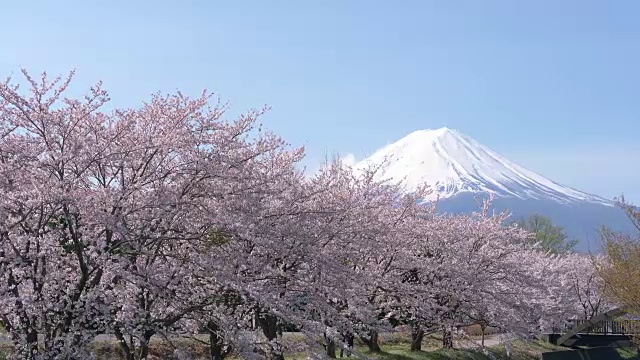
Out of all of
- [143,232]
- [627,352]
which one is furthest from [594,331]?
[143,232]

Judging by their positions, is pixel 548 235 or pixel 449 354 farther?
pixel 548 235

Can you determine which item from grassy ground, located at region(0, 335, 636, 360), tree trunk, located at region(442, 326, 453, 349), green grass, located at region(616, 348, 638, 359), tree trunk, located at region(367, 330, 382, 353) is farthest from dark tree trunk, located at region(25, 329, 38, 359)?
green grass, located at region(616, 348, 638, 359)

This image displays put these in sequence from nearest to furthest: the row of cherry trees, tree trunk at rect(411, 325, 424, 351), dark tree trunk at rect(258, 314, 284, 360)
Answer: the row of cherry trees → dark tree trunk at rect(258, 314, 284, 360) → tree trunk at rect(411, 325, 424, 351)

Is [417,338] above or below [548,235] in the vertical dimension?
below

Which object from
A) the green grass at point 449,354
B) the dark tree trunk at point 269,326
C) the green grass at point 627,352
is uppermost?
the dark tree trunk at point 269,326

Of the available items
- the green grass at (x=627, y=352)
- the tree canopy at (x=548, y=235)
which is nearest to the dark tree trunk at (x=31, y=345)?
the green grass at (x=627, y=352)

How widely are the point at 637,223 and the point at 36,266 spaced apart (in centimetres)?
1580

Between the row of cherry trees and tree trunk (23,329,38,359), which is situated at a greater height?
the row of cherry trees

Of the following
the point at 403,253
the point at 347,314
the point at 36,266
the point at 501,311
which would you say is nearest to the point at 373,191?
the point at 403,253

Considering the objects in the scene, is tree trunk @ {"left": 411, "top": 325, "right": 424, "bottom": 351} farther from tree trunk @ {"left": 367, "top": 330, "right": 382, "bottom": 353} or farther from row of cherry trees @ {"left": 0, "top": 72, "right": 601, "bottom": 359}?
row of cherry trees @ {"left": 0, "top": 72, "right": 601, "bottom": 359}

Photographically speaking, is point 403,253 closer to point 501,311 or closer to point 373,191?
point 373,191

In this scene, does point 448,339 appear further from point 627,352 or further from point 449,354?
point 627,352

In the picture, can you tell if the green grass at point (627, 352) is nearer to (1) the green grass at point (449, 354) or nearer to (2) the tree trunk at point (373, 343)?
(1) the green grass at point (449, 354)

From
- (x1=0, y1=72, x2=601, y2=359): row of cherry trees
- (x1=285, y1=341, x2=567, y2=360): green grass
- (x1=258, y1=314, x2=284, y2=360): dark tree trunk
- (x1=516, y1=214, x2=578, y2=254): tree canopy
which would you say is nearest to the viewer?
(x1=0, y1=72, x2=601, y2=359): row of cherry trees
